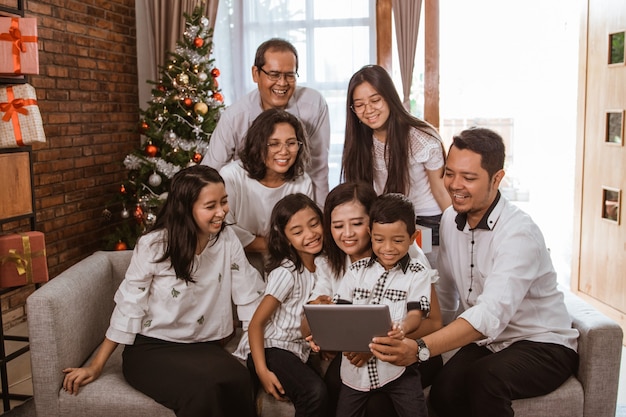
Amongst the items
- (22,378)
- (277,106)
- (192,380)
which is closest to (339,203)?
(192,380)

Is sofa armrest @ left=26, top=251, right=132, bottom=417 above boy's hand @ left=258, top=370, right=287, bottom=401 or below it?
above

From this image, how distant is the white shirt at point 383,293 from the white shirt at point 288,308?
24 centimetres

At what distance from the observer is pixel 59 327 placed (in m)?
2.32

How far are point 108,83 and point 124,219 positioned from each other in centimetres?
107

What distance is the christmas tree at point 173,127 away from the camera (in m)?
4.70

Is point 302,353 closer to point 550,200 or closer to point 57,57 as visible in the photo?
point 57,57

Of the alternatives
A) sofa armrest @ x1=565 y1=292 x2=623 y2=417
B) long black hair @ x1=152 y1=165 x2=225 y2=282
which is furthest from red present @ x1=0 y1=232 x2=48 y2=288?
sofa armrest @ x1=565 y1=292 x2=623 y2=417

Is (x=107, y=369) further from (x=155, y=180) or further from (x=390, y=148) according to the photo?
(x=155, y=180)

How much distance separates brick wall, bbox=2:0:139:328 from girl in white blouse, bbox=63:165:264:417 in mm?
1926

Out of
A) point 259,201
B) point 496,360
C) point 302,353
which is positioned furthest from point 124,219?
point 496,360

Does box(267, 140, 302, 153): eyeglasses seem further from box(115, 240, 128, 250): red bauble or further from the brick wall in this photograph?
box(115, 240, 128, 250): red bauble

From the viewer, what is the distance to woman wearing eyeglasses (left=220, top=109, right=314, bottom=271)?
2742 millimetres

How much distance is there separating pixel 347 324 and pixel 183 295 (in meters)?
0.78

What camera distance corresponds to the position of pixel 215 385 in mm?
2213
